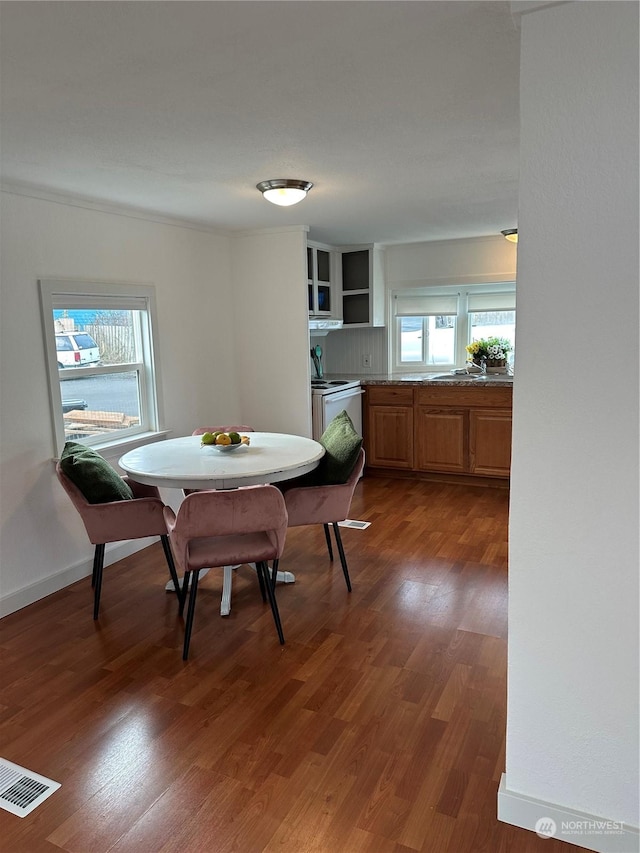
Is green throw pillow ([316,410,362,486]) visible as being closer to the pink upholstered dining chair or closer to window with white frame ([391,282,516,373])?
the pink upholstered dining chair

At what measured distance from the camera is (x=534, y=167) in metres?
1.49

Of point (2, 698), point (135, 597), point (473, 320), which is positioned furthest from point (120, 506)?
point (473, 320)

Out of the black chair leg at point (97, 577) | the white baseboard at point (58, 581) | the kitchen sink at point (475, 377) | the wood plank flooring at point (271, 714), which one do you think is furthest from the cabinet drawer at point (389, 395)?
the black chair leg at point (97, 577)

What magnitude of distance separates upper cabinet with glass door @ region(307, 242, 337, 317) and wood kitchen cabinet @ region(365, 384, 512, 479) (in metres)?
0.89

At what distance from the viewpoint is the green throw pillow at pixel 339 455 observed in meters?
3.31

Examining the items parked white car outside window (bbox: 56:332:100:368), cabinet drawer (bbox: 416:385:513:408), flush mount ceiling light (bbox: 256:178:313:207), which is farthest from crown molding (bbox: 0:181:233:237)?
cabinet drawer (bbox: 416:385:513:408)

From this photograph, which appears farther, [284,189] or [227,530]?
[284,189]

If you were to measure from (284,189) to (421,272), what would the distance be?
9.82 feet

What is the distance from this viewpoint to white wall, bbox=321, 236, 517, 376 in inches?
217

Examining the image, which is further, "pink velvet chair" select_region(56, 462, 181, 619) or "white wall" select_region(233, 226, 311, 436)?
"white wall" select_region(233, 226, 311, 436)

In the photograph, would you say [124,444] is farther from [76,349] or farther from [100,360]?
[76,349]

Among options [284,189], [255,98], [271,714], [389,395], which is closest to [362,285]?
[389,395]

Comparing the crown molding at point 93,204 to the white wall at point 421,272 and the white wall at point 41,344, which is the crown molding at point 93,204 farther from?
the white wall at point 421,272

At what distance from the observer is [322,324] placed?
541 centimetres
